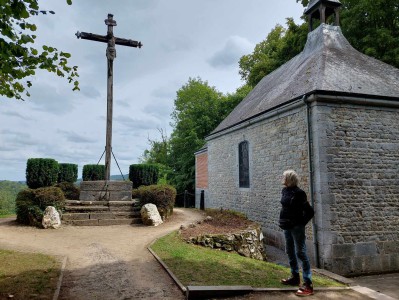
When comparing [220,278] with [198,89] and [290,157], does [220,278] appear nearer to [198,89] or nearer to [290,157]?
[290,157]

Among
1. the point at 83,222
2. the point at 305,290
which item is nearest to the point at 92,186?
the point at 83,222

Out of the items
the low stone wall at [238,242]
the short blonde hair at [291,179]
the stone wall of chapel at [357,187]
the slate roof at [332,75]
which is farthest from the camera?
the slate roof at [332,75]

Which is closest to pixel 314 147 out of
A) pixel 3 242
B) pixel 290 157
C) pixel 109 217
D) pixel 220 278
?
pixel 290 157

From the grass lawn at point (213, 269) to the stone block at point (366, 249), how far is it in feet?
8.49

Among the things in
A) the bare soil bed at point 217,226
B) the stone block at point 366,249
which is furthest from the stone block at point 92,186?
the stone block at point 366,249

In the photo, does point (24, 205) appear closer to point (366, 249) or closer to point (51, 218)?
point (51, 218)

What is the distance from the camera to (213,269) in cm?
574

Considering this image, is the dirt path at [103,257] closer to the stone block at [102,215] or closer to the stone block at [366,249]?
the stone block at [102,215]

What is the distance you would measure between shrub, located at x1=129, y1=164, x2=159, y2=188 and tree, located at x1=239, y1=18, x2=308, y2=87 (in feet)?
38.0

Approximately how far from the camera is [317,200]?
845 centimetres

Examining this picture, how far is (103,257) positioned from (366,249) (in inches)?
279

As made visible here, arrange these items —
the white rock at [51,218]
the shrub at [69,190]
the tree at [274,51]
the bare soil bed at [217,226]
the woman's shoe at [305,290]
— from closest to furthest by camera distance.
→ 1. the woman's shoe at [305,290]
2. the bare soil bed at [217,226]
3. the white rock at [51,218]
4. the shrub at [69,190]
5. the tree at [274,51]

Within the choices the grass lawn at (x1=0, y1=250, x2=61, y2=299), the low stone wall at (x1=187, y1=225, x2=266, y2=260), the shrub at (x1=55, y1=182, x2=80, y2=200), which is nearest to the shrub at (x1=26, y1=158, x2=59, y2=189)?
the shrub at (x1=55, y1=182, x2=80, y2=200)

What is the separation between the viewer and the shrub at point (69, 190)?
477 inches
